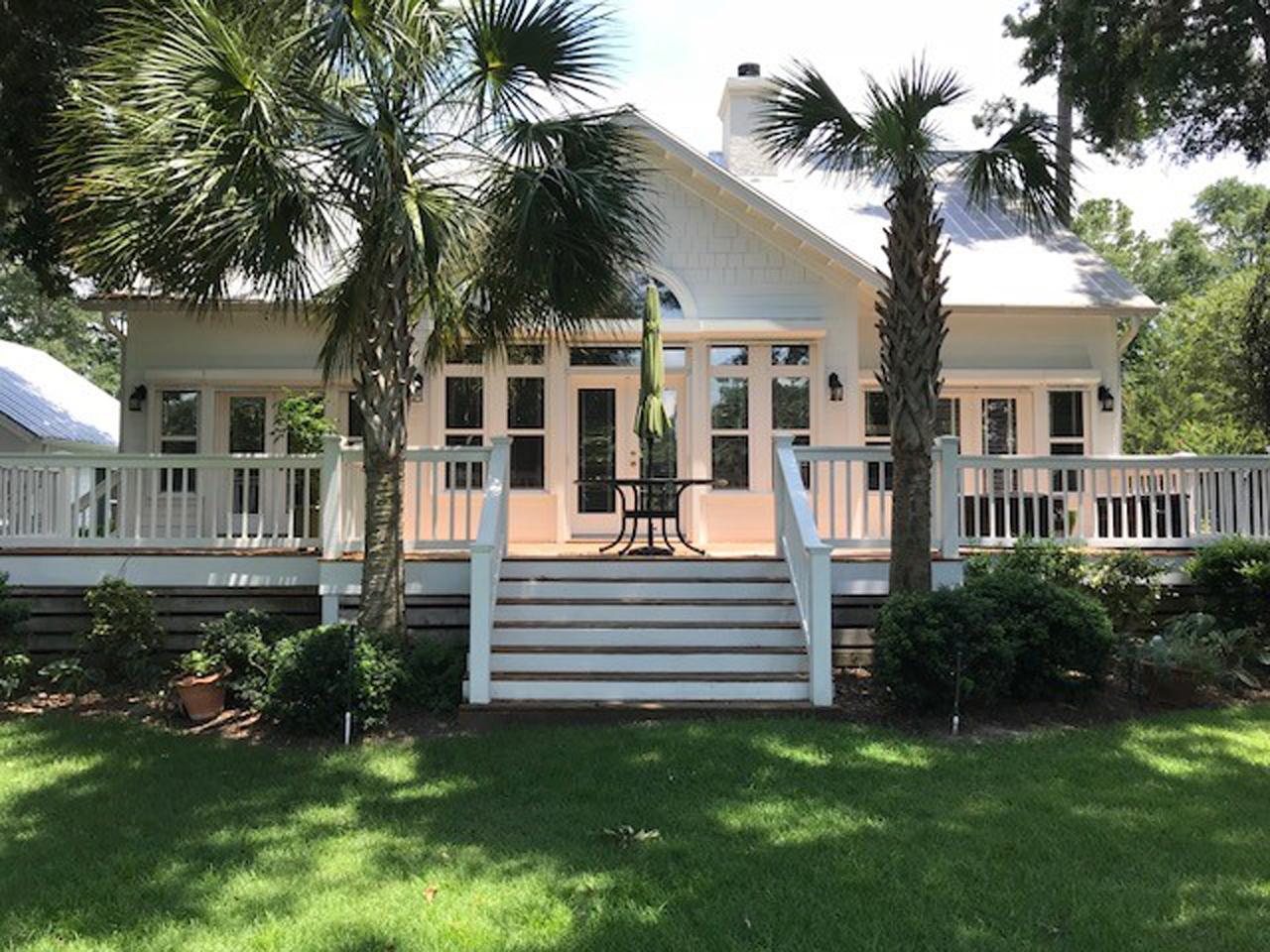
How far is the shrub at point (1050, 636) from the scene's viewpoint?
683 cm

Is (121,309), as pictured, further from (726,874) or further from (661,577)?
(726,874)

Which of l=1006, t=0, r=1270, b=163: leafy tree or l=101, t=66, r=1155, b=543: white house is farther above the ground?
l=1006, t=0, r=1270, b=163: leafy tree

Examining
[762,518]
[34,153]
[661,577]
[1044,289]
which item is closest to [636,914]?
[661,577]

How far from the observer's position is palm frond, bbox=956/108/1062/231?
302 inches

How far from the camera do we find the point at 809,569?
282 inches

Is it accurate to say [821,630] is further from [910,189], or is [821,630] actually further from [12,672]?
[12,672]

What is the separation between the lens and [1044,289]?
1227 centimetres

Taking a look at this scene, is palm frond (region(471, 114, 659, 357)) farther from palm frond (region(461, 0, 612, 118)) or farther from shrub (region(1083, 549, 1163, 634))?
A: shrub (region(1083, 549, 1163, 634))

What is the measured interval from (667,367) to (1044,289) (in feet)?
17.2

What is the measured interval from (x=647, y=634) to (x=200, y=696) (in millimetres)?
3547

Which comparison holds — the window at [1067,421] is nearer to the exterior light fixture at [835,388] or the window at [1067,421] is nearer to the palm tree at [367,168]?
the exterior light fixture at [835,388]

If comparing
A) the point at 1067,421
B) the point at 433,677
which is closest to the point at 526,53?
the point at 433,677

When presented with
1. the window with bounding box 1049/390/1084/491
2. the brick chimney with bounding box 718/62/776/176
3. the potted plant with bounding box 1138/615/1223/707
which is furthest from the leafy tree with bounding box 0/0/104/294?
the window with bounding box 1049/390/1084/491

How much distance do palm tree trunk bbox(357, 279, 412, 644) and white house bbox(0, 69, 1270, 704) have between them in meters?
1.14
